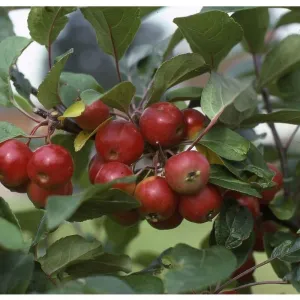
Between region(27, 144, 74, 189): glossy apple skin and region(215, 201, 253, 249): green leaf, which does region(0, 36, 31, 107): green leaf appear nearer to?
region(27, 144, 74, 189): glossy apple skin

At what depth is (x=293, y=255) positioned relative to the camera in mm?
694

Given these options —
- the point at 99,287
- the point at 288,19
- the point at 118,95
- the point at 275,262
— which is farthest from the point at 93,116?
the point at 288,19

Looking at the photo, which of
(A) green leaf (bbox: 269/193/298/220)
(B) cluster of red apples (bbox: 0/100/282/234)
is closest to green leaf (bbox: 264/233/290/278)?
(A) green leaf (bbox: 269/193/298/220)

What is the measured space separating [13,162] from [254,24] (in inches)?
19.4

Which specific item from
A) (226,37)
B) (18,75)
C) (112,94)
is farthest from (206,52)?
(18,75)

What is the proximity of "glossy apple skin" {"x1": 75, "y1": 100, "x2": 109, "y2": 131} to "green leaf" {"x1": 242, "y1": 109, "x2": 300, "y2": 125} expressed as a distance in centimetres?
20

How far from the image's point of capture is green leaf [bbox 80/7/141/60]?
0.70 meters

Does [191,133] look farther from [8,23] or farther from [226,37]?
[8,23]

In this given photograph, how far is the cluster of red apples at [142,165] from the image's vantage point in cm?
63

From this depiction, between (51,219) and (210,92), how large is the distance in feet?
0.90

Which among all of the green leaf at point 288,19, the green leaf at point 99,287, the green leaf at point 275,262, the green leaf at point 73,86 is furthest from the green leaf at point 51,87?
the green leaf at point 288,19

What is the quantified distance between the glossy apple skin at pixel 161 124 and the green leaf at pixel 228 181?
6 centimetres

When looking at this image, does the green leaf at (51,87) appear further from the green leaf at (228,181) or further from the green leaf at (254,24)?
the green leaf at (254,24)

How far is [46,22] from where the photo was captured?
2.37 feet
